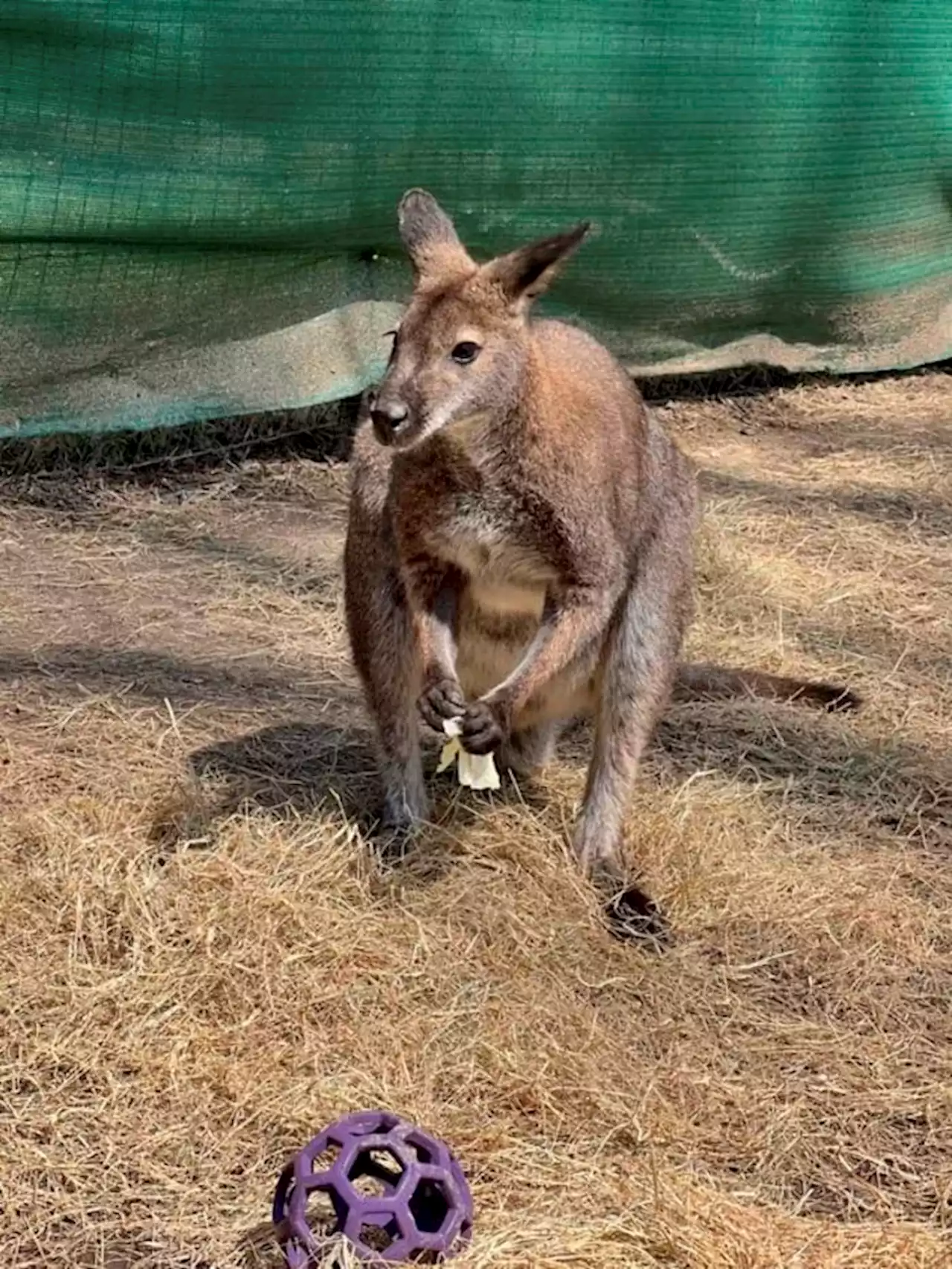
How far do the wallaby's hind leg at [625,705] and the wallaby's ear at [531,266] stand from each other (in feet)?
2.15

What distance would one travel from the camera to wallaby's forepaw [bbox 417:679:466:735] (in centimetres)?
333

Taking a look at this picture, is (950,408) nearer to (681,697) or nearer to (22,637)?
(681,697)

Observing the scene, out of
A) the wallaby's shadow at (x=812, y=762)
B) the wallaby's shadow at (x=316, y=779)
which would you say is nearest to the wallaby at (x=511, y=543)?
the wallaby's shadow at (x=316, y=779)

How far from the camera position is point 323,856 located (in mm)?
3504

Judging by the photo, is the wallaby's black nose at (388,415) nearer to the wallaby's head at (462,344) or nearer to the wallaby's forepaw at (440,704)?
the wallaby's head at (462,344)

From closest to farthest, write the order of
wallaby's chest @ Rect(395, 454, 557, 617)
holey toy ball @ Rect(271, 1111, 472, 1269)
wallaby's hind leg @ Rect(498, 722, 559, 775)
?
holey toy ball @ Rect(271, 1111, 472, 1269)
wallaby's chest @ Rect(395, 454, 557, 617)
wallaby's hind leg @ Rect(498, 722, 559, 775)

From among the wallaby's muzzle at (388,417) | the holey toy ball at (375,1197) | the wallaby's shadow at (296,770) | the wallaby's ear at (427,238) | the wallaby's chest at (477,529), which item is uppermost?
the wallaby's ear at (427,238)

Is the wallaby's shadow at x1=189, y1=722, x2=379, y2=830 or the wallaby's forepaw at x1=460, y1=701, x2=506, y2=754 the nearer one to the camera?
the wallaby's forepaw at x1=460, y1=701, x2=506, y2=754

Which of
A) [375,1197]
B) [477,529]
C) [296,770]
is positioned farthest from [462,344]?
[375,1197]

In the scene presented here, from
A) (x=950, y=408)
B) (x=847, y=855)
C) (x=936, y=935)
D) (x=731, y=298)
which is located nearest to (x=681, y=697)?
(x=847, y=855)

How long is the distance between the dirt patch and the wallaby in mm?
222

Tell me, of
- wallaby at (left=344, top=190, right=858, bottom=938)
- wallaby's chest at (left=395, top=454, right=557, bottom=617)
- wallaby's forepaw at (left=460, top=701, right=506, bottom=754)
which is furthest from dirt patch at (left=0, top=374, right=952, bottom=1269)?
wallaby's chest at (left=395, top=454, right=557, bottom=617)

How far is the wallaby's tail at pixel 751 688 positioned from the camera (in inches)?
171

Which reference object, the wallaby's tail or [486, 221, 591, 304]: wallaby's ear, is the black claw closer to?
the wallaby's tail
